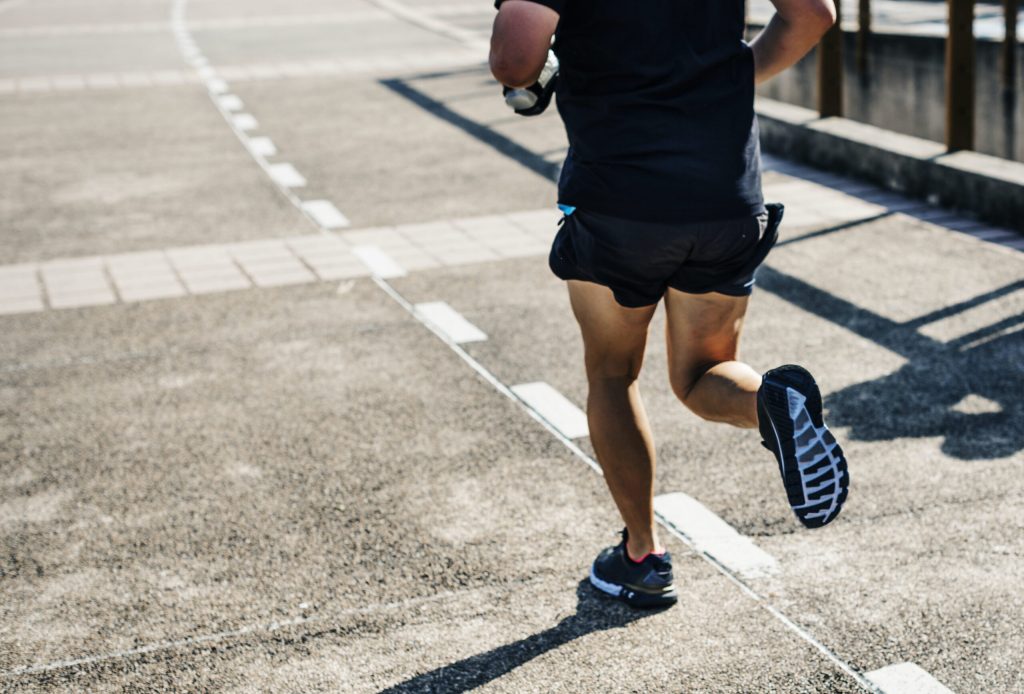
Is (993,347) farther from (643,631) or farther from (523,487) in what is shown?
(643,631)

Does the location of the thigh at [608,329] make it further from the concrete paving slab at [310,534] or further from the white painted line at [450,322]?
the white painted line at [450,322]

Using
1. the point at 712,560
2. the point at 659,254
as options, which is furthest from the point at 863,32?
the point at 659,254

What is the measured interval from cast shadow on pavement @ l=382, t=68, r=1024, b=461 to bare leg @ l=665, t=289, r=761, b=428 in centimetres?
136

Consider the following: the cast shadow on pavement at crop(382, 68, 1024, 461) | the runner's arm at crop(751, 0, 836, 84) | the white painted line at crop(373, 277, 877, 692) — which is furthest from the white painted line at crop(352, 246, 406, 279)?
the runner's arm at crop(751, 0, 836, 84)

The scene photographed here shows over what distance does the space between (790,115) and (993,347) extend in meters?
4.71

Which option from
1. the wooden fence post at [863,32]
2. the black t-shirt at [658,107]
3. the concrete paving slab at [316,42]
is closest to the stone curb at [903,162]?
the wooden fence post at [863,32]

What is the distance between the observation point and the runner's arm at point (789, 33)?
321 centimetres

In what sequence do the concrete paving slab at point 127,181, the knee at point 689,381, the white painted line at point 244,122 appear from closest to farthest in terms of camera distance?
the knee at point 689,381, the concrete paving slab at point 127,181, the white painted line at point 244,122

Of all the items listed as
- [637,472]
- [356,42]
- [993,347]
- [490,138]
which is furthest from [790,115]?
[356,42]

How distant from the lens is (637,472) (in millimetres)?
3385

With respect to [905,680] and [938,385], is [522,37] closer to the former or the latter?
[905,680]

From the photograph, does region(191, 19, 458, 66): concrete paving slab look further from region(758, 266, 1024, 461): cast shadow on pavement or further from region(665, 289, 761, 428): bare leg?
region(665, 289, 761, 428): bare leg

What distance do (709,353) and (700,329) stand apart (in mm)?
66

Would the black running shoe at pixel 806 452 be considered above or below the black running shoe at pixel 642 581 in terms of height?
above
